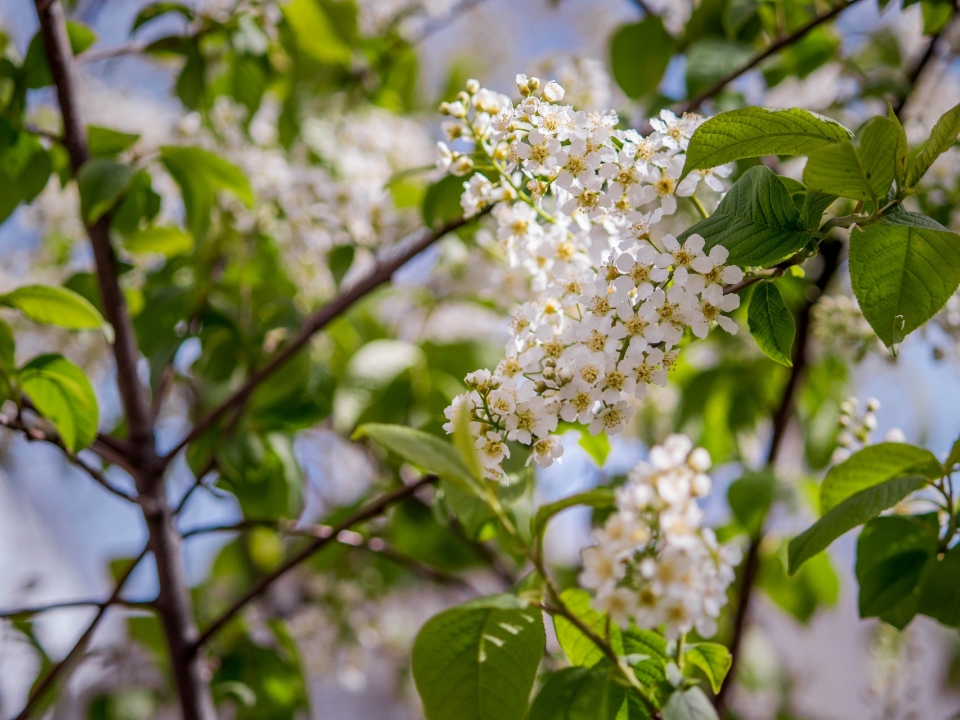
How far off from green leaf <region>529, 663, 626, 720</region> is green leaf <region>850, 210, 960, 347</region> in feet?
0.62

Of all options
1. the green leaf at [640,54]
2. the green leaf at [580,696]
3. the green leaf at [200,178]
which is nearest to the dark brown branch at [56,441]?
the green leaf at [200,178]

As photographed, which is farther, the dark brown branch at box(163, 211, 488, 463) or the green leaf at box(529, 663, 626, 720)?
the dark brown branch at box(163, 211, 488, 463)

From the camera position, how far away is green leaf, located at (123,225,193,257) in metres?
0.72

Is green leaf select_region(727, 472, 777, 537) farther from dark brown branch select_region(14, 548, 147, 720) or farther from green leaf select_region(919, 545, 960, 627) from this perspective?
dark brown branch select_region(14, 548, 147, 720)

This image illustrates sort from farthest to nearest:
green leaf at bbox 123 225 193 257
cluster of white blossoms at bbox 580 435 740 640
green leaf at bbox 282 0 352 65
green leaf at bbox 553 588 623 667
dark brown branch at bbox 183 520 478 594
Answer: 1. green leaf at bbox 282 0 352 65
2. green leaf at bbox 123 225 193 257
3. dark brown branch at bbox 183 520 478 594
4. green leaf at bbox 553 588 623 667
5. cluster of white blossoms at bbox 580 435 740 640

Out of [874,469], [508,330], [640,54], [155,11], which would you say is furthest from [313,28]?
[874,469]

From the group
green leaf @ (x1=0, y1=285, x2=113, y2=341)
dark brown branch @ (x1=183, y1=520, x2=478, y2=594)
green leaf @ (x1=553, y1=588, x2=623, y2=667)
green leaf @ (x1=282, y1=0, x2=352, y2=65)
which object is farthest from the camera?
green leaf @ (x1=282, y1=0, x2=352, y2=65)

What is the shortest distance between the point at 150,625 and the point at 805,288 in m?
0.75

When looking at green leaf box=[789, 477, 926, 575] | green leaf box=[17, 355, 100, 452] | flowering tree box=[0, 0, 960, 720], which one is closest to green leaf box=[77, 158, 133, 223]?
flowering tree box=[0, 0, 960, 720]

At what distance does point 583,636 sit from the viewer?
0.38 meters

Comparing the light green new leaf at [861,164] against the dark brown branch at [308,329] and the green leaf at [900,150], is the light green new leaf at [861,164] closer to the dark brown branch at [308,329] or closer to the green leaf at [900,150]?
the green leaf at [900,150]

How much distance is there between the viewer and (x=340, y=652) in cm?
113

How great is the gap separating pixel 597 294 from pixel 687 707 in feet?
0.59

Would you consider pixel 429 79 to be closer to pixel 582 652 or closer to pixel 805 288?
pixel 805 288
